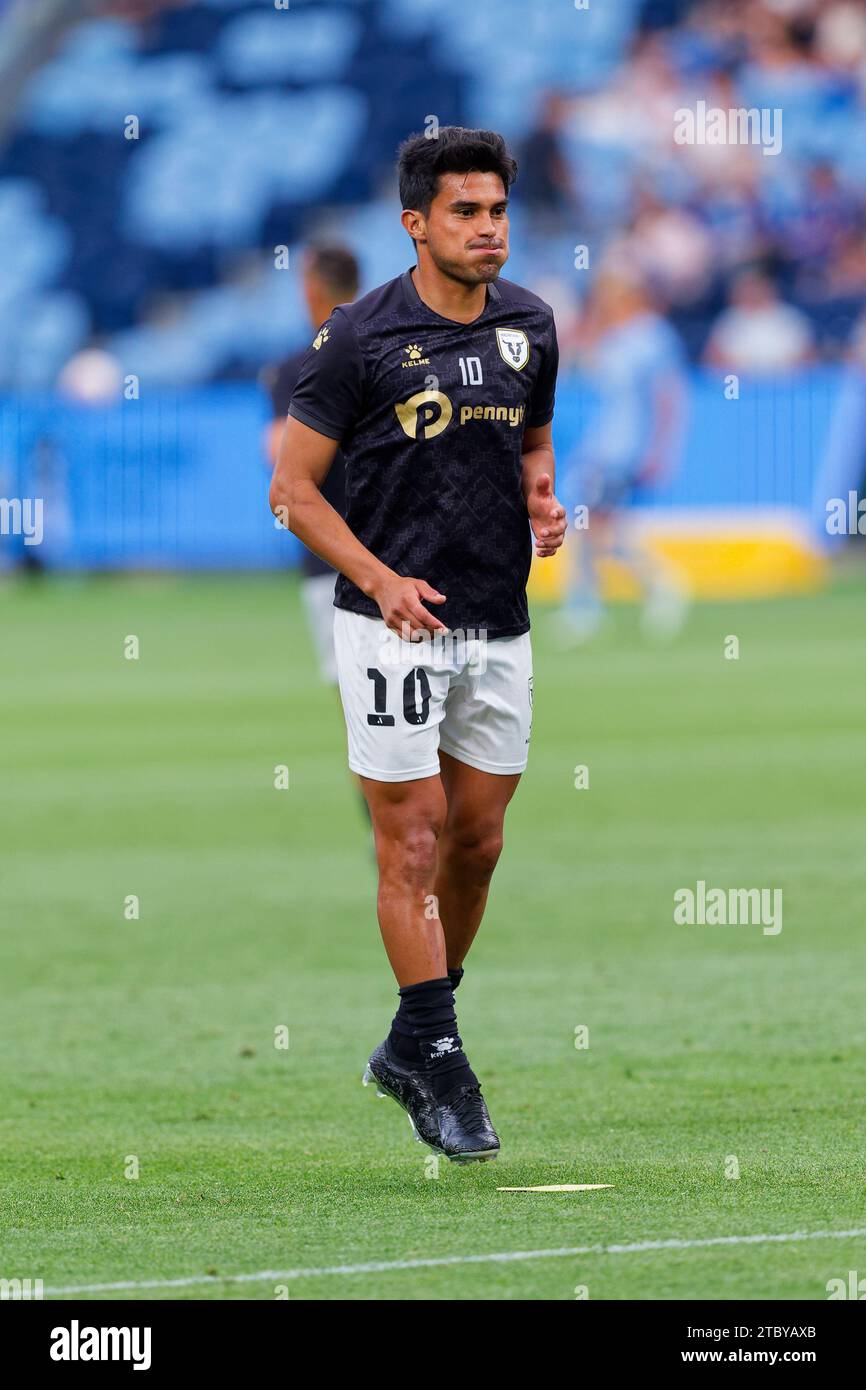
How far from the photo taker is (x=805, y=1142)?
6078 mm

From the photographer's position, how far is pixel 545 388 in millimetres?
6457

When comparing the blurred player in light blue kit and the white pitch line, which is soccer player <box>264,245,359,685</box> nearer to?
the white pitch line

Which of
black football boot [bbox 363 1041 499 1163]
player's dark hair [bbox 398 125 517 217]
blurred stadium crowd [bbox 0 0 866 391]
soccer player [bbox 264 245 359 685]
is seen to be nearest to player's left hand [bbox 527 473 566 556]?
player's dark hair [bbox 398 125 517 217]

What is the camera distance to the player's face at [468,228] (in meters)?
6.06

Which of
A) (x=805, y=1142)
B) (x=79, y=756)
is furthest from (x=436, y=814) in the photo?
(x=79, y=756)

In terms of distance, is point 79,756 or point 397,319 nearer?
point 397,319

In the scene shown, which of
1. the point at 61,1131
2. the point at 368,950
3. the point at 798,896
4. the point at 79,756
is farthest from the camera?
the point at 79,756

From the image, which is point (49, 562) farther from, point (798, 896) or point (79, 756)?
point (798, 896)

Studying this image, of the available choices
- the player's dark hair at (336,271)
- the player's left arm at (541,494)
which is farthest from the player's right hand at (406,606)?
the player's dark hair at (336,271)

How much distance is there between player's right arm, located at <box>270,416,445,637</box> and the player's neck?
463mm

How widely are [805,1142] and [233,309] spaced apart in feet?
92.5

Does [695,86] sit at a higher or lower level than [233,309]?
higher

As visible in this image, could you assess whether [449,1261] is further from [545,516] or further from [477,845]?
[545,516]

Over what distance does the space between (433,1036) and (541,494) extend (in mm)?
1467
